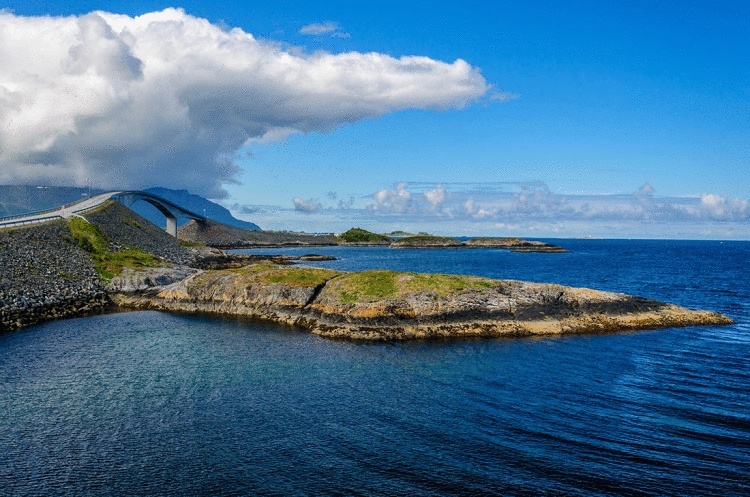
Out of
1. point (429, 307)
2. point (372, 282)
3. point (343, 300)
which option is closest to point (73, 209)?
point (343, 300)

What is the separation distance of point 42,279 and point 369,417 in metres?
55.7

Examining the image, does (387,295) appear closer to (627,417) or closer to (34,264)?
(627,417)

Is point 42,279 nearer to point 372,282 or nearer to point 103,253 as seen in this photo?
point 103,253

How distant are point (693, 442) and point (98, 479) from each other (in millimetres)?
26582

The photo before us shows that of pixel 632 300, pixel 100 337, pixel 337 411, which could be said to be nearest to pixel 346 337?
pixel 337 411

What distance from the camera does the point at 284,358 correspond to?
37500mm

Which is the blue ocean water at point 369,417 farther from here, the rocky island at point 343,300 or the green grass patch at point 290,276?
the green grass patch at point 290,276

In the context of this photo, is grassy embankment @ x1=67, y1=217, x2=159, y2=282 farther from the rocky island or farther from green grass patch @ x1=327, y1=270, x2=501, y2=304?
green grass patch @ x1=327, y1=270, x2=501, y2=304

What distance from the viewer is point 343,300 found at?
168ft

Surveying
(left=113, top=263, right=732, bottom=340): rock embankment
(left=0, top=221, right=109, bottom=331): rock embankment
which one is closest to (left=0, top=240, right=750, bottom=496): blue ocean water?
(left=113, top=263, right=732, bottom=340): rock embankment

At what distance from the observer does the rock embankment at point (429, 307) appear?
4750cm

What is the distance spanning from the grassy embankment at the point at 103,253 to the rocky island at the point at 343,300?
11.6 ft

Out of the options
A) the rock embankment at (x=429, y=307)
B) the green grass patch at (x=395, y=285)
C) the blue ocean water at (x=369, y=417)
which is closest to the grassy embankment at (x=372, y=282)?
the green grass patch at (x=395, y=285)

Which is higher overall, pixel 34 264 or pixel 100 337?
pixel 34 264
